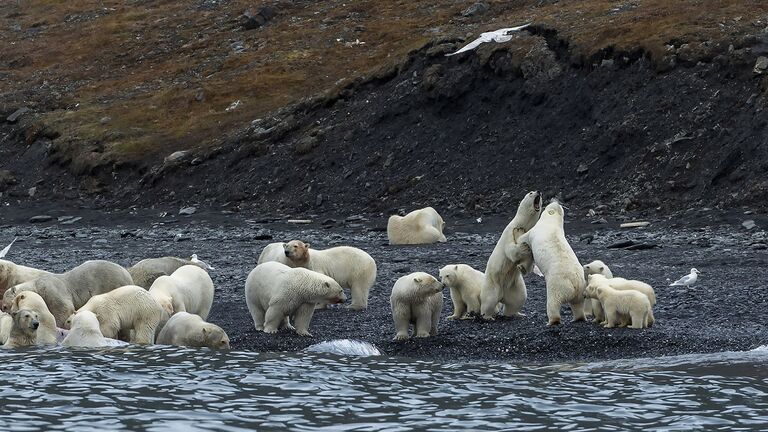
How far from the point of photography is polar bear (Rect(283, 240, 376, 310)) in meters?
17.3

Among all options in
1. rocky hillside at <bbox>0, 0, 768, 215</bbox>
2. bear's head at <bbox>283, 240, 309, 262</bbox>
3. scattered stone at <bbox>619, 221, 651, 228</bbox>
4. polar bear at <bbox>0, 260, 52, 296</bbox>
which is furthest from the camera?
rocky hillside at <bbox>0, 0, 768, 215</bbox>

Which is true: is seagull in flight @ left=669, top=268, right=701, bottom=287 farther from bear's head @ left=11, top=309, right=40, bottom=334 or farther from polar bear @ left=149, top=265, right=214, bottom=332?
bear's head @ left=11, top=309, right=40, bottom=334

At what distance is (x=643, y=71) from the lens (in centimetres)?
3328

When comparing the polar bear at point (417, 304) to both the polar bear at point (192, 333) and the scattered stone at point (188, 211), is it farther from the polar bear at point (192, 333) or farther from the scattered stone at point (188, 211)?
the scattered stone at point (188, 211)

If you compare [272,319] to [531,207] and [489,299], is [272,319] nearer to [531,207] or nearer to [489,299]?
[489,299]

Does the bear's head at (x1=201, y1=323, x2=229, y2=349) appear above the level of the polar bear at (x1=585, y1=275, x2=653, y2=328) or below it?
below

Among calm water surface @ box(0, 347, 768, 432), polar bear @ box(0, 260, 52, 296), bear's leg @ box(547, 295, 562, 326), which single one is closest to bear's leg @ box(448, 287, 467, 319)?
bear's leg @ box(547, 295, 562, 326)

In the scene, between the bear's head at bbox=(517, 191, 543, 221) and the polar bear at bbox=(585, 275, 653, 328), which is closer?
the polar bear at bbox=(585, 275, 653, 328)

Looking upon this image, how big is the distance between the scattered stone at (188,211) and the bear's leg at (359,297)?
736 inches

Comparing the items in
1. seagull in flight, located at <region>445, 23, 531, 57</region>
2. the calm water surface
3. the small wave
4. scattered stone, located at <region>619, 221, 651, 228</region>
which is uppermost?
seagull in flight, located at <region>445, 23, 531, 57</region>

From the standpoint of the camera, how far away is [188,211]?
117ft

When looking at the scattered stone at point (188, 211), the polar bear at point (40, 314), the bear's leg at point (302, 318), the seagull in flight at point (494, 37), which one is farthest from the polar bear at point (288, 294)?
the seagull in flight at point (494, 37)

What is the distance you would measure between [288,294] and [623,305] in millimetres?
4159

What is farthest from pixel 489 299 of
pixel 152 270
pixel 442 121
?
pixel 442 121
